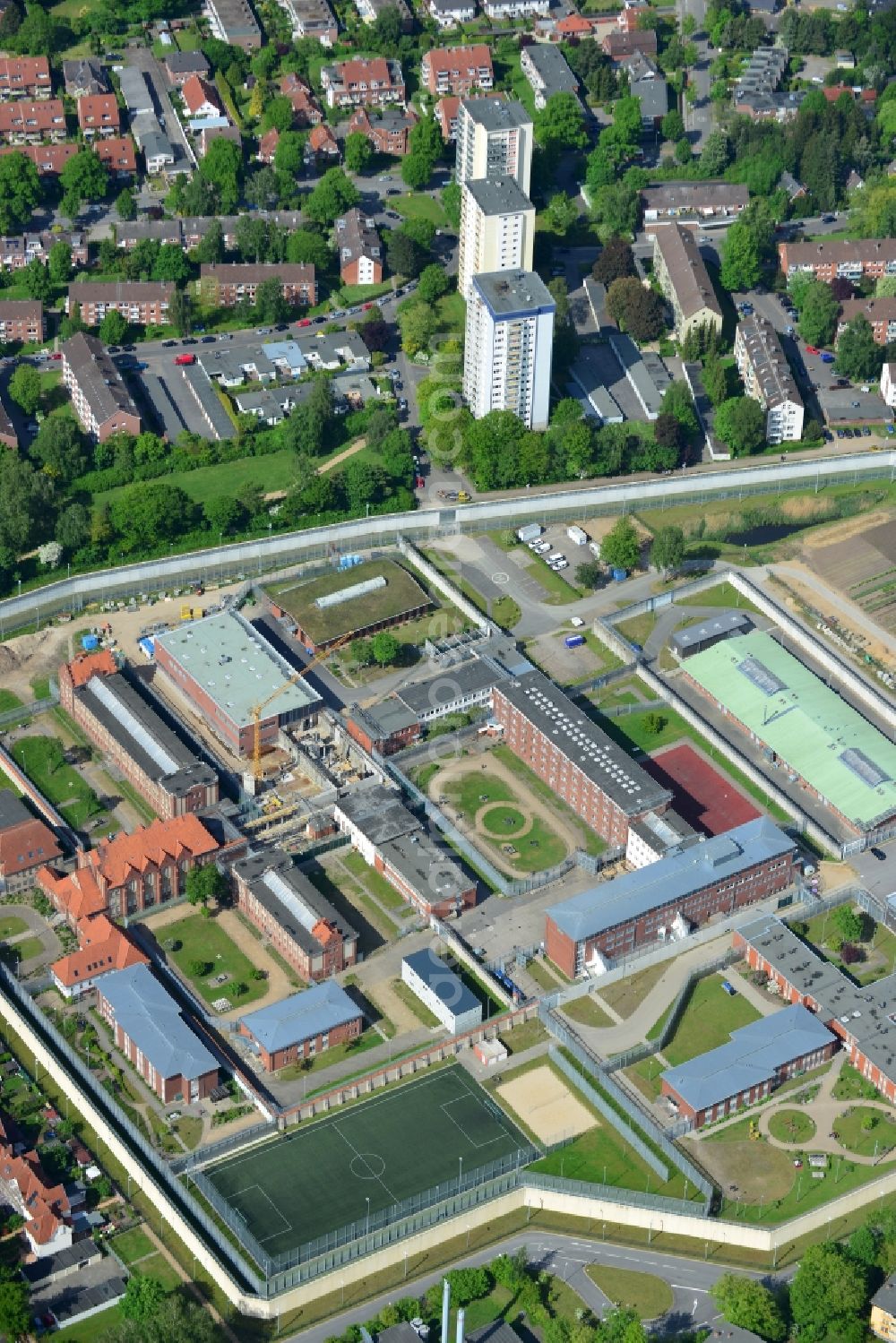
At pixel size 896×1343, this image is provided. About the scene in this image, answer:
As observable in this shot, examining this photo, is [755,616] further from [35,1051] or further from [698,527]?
[35,1051]

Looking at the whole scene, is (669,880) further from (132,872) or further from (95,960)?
(95,960)

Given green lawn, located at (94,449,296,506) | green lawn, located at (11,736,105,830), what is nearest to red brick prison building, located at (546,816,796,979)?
green lawn, located at (11,736,105,830)

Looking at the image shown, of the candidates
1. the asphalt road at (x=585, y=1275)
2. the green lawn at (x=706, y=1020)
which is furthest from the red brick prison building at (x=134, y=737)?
the asphalt road at (x=585, y=1275)

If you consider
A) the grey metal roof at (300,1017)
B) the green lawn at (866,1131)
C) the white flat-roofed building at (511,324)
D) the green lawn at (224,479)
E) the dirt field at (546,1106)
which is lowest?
the green lawn at (866,1131)

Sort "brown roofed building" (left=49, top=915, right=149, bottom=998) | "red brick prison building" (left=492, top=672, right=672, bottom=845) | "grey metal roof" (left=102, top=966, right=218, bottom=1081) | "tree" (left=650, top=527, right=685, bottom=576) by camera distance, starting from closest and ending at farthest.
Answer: "grey metal roof" (left=102, top=966, right=218, bottom=1081) < "brown roofed building" (left=49, top=915, right=149, bottom=998) < "red brick prison building" (left=492, top=672, right=672, bottom=845) < "tree" (left=650, top=527, right=685, bottom=576)

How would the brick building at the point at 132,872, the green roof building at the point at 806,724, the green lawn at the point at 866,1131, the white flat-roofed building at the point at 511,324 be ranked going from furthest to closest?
the white flat-roofed building at the point at 511,324 → the green roof building at the point at 806,724 → the brick building at the point at 132,872 → the green lawn at the point at 866,1131

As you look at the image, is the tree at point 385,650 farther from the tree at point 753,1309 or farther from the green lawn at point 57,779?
the tree at point 753,1309

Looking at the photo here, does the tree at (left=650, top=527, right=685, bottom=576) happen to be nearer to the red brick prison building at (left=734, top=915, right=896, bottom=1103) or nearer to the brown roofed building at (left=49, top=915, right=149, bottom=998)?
A: the red brick prison building at (left=734, top=915, right=896, bottom=1103)
